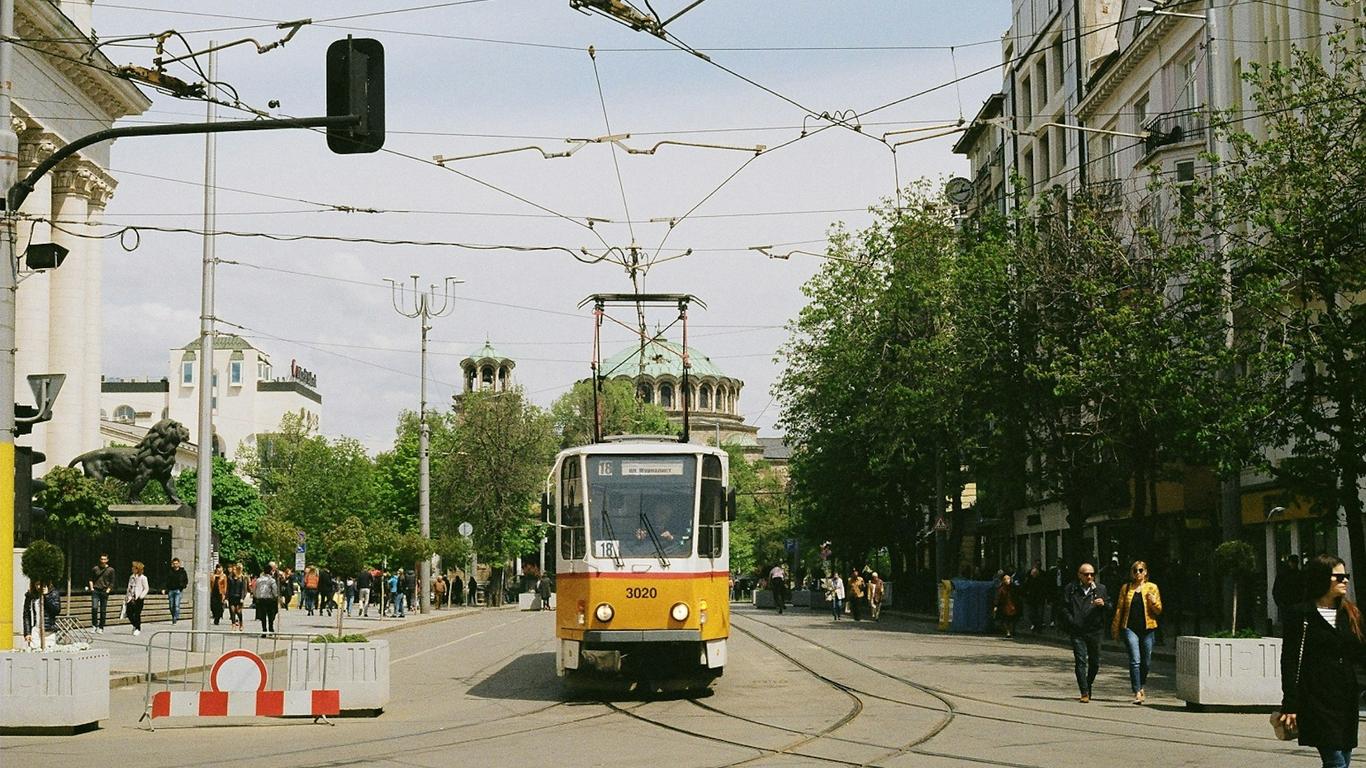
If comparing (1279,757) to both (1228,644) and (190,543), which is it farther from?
(190,543)

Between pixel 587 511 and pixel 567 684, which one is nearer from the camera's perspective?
pixel 587 511

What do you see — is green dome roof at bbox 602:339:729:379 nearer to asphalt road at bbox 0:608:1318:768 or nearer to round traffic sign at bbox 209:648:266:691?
asphalt road at bbox 0:608:1318:768

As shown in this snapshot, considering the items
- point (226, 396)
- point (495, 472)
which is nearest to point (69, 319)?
point (495, 472)

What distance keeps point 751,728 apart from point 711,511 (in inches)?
165

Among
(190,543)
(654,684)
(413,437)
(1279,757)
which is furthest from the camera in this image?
(413,437)

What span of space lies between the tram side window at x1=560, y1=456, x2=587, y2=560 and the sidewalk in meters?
3.71

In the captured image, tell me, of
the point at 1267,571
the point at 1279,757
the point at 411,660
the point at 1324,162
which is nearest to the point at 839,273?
the point at 1267,571

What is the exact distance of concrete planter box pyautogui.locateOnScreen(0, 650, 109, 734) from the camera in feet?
49.0

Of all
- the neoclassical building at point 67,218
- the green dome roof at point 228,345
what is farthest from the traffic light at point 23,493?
the green dome roof at point 228,345

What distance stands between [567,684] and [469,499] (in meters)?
51.3

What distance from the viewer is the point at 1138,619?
694 inches

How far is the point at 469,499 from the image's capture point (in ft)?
234

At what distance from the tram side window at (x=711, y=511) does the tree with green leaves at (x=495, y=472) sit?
5255 centimetres

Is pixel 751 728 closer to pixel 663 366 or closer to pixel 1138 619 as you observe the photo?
pixel 1138 619
